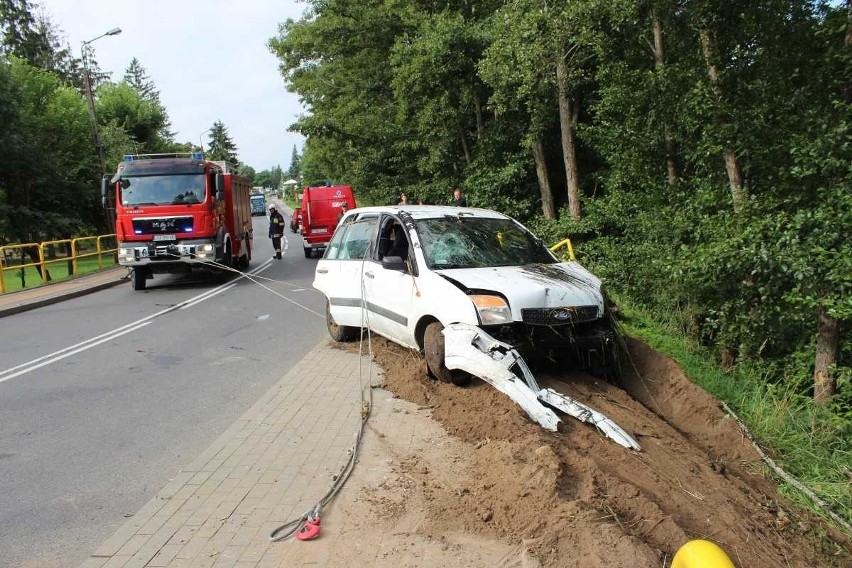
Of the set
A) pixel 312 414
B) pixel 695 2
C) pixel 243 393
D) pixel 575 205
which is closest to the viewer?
pixel 312 414

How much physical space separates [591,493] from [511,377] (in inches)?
55.6

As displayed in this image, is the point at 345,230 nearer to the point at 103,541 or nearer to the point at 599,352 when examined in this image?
the point at 599,352

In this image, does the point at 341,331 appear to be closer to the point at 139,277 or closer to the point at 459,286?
the point at 459,286

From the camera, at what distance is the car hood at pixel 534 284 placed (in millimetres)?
5465

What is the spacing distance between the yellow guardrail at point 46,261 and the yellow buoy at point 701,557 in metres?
17.9

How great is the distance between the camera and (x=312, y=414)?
5719 millimetres

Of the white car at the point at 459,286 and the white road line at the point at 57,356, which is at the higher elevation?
the white car at the point at 459,286

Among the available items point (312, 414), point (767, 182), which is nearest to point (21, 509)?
point (312, 414)

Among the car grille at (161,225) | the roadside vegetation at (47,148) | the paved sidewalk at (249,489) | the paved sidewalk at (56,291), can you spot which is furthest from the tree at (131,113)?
the paved sidewalk at (249,489)

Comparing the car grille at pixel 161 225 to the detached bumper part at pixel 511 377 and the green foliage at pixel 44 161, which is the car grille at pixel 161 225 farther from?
the green foliage at pixel 44 161

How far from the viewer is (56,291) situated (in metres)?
16.6

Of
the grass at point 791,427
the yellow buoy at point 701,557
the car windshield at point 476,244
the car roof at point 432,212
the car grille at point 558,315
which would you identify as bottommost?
the grass at point 791,427

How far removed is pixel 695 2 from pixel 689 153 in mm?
2184

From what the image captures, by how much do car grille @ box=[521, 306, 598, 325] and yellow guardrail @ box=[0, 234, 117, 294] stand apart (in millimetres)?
15415
